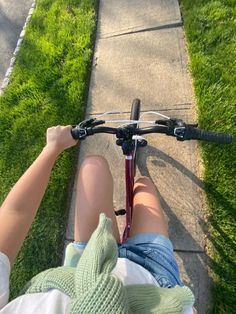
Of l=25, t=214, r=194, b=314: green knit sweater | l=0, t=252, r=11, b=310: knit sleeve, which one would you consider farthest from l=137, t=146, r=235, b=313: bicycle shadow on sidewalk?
l=0, t=252, r=11, b=310: knit sleeve

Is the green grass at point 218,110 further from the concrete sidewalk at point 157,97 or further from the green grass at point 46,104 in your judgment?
the green grass at point 46,104

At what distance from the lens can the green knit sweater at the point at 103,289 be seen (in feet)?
3.47

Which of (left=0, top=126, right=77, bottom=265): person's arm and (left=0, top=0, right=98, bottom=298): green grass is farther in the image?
(left=0, top=0, right=98, bottom=298): green grass

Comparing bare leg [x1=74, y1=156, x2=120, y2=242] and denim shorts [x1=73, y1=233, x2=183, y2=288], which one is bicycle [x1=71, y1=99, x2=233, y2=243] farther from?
denim shorts [x1=73, y1=233, x2=183, y2=288]

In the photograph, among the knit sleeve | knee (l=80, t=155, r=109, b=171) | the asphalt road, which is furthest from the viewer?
the asphalt road

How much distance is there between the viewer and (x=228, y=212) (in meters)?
2.47

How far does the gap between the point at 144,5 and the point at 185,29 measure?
532 millimetres

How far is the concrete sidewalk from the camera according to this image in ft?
8.19

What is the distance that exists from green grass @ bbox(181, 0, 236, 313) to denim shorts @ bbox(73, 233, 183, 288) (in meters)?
0.71

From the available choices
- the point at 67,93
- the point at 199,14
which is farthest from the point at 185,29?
the point at 67,93

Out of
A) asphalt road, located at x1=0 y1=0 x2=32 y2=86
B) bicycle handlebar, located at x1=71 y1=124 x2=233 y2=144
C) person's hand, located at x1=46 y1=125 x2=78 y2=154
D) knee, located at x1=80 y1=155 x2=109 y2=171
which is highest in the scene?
asphalt road, located at x1=0 y1=0 x2=32 y2=86

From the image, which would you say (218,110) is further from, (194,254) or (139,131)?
(139,131)

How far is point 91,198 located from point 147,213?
0.97ft

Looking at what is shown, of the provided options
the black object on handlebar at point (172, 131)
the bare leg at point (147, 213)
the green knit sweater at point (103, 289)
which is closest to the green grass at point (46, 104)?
the bare leg at point (147, 213)
